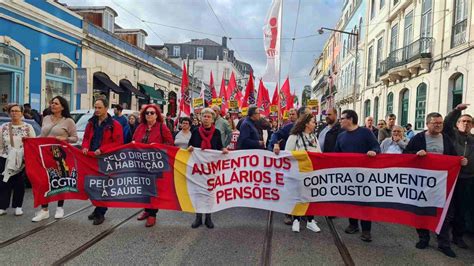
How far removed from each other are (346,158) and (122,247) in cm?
322

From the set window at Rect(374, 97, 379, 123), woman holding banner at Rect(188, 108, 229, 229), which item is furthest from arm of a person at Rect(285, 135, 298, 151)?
window at Rect(374, 97, 379, 123)

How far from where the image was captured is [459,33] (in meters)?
16.7

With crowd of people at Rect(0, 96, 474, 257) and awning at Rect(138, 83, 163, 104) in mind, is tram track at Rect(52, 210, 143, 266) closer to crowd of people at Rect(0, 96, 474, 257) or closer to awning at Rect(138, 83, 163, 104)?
crowd of people at Rect(0, 96, 474, 257)

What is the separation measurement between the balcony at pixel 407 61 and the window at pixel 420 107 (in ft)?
3.56

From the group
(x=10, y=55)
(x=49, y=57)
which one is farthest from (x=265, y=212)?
(x=49, y=57)

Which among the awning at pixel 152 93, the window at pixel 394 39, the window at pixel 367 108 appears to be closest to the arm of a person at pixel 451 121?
the window at pixel 394 39

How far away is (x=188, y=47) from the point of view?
257 feet

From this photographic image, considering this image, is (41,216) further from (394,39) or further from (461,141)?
(394,39)

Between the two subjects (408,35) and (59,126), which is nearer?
(59,126)

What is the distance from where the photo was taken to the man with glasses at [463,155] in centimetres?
507

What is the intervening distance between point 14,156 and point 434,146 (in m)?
6.32

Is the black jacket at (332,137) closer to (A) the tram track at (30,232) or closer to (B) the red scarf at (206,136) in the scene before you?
(B) the red scarf at (206,136)

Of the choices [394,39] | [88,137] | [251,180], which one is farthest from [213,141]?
[394,39]

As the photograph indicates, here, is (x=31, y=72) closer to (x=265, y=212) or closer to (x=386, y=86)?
(x=265, y=212)
